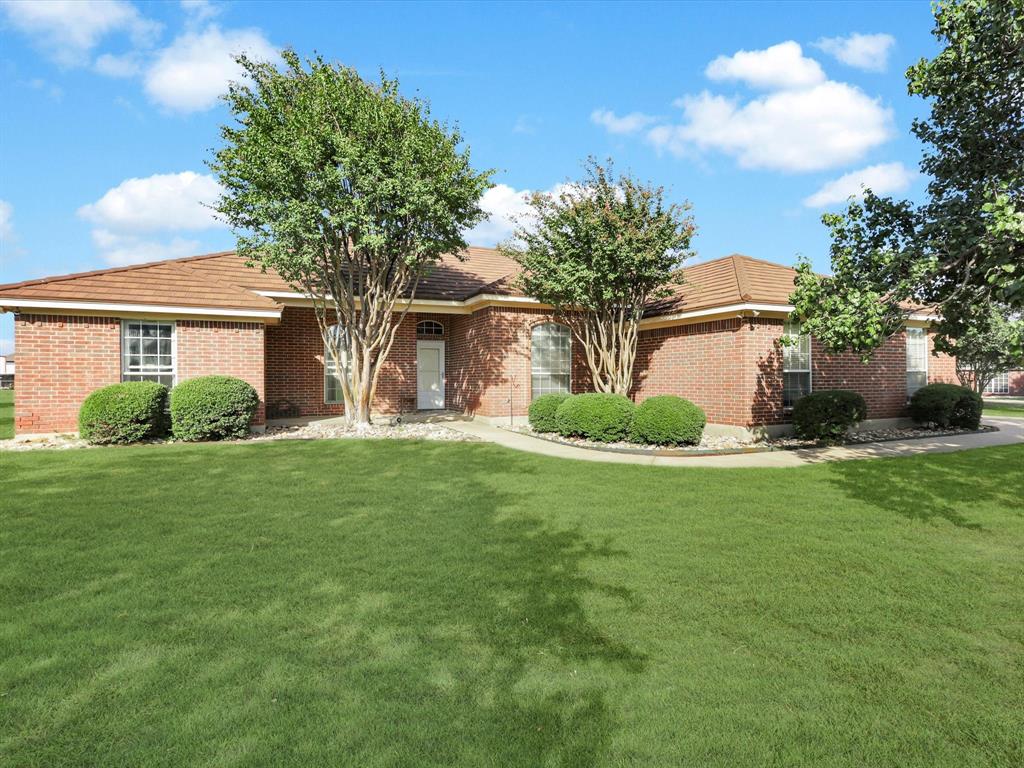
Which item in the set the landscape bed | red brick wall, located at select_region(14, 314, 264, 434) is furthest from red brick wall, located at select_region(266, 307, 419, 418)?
the landscape bed

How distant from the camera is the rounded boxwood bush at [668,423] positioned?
479 inches

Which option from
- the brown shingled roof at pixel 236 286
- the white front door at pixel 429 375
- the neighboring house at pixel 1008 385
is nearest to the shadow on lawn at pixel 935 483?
the brown shingled roof at pixel 236 286

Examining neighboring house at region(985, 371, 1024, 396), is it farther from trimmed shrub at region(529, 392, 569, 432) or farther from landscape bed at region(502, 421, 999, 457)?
trimmed shrub at region(529, 392, 569, 432)

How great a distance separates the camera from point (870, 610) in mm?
4043

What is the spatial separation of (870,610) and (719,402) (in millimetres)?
10593

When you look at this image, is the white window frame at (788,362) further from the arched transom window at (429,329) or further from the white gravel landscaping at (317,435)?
the arched transom window at (429,329)

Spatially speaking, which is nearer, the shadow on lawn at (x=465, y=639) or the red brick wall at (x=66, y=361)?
the shadow on lawn at (x=465, y=639)

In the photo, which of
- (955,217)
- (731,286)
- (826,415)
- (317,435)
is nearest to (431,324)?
(317,435)

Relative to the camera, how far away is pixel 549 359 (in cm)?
1695

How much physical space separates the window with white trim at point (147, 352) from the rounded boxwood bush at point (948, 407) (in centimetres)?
1932

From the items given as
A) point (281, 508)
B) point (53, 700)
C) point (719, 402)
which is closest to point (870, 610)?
point (53, 700)

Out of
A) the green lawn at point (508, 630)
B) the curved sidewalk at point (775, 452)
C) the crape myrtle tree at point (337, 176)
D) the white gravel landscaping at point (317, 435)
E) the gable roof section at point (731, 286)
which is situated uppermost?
the crape myrtle tree at point (337, 176)

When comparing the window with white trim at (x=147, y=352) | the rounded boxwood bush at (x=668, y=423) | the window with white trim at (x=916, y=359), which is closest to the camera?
the rounded boxwood bush at (x=668, y=423)

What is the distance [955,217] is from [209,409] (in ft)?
44.2
